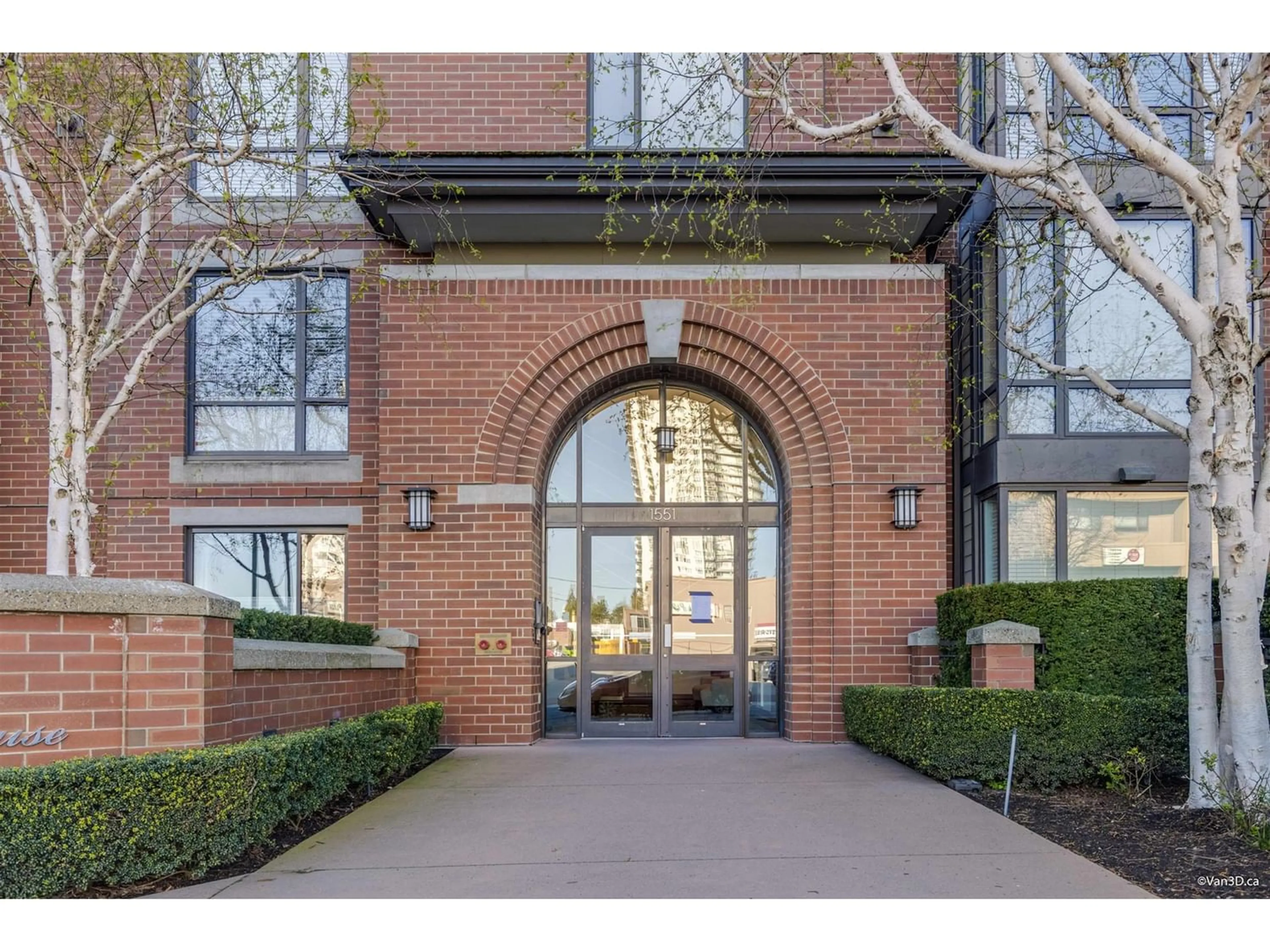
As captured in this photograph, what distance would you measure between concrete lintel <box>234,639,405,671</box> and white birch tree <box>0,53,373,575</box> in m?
1.73

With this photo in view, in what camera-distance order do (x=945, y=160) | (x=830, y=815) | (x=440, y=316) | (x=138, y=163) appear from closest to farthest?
(x=830, y=815) < (x=138, y=163) < (x=945, y=160) < (x=440, y=316)

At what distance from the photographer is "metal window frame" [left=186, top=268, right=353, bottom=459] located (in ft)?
39.0

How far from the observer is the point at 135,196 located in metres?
8.14

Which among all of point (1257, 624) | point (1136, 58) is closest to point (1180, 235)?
point (1136, 58)

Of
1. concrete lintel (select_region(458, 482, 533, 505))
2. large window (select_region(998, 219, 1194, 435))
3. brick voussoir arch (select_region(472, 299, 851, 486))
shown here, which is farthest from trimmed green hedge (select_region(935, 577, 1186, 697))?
concrete lintel (select_region(458, 482, 533, 505))

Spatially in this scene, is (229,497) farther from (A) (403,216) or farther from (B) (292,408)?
(A) (403,216)

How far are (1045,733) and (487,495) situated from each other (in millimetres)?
5968

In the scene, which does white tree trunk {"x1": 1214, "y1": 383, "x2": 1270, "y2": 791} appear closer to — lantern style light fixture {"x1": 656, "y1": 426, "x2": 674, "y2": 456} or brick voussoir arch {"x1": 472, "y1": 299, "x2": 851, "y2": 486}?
brick voussoir arch {"x1": 472, "y1": 299, "x2": 851, "y2": 486}

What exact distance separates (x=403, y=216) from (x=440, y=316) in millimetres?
1159

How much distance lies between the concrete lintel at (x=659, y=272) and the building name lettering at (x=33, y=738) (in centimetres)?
682

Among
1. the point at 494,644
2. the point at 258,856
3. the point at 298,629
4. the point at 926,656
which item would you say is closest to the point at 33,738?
the point at 258,856

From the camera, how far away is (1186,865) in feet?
18.8

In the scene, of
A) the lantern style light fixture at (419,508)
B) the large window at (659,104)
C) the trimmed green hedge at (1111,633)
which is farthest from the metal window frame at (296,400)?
the trimmed green hedge at (1111,633)

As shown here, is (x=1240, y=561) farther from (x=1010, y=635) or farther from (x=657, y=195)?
(x=657, y=195)
